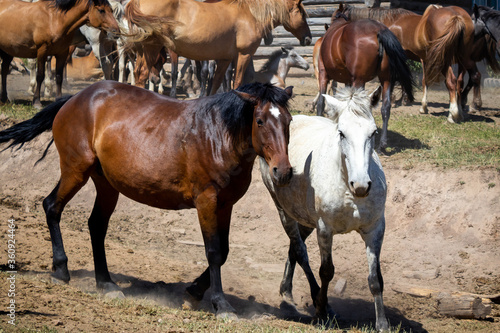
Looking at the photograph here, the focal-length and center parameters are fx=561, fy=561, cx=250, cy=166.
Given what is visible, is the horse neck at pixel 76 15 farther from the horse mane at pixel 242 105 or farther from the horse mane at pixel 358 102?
the horse mane at pixel 358 102

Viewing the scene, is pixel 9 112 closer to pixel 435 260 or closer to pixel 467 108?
pixel 435 260

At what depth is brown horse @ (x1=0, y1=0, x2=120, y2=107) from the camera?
35.8ft

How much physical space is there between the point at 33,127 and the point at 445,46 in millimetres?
8691

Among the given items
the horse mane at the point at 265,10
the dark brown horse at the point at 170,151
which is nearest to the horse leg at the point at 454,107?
the horse mane at the point at 265,10

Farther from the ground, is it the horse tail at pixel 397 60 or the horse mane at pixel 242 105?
the horse mane at pixel 242 105

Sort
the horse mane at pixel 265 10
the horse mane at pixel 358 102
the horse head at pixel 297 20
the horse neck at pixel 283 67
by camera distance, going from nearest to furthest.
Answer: the horse mane at pixel 358 102
the horse mane at pixel 265 10
the horse head at pixel 297 20
the horse neck at pixel 283 67

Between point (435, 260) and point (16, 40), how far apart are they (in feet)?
30.1

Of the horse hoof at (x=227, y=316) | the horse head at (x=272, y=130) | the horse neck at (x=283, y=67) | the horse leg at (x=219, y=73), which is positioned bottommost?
the horse neck at (x=283, y=67)

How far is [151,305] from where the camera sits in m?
5.11

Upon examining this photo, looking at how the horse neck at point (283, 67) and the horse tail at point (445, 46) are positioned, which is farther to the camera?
the horse neck at point (283, 67)

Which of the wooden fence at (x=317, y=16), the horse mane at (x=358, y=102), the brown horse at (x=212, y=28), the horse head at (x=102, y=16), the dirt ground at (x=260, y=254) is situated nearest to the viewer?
the horse mane at (x=358, y=102)

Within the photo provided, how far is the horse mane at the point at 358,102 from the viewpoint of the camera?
4590 millimetres

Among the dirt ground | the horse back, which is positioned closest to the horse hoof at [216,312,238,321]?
the dirt ground

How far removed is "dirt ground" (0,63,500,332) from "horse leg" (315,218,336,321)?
0.39 meters
